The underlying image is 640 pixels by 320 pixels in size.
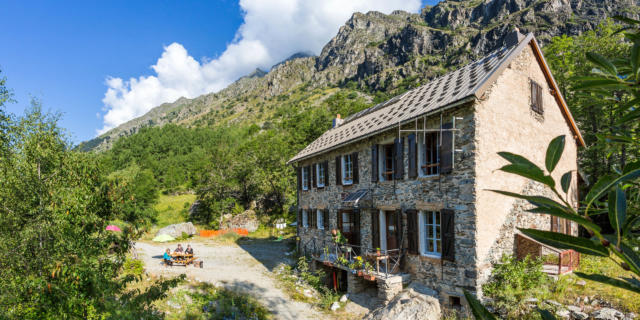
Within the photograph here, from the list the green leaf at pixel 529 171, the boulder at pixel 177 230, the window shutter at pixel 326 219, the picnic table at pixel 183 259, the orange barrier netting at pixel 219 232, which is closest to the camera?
the green leaf at pixel 529 171

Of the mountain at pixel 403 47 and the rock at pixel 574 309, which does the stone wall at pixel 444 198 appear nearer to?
the rock at pixel 574 309

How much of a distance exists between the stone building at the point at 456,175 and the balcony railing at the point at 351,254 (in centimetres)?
10

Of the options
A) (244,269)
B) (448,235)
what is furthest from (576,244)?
(244,269)

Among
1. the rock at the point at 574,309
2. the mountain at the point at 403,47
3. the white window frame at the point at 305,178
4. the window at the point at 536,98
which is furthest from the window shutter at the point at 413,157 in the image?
the mountain at the point at 403,47

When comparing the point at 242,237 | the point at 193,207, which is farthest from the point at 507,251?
the point at 193,207

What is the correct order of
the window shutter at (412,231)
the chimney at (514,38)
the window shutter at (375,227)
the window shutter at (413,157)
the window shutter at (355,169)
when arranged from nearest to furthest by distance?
the window shutter at (412,231), the window shutter at (413,157), the chimney at (514,38), the window shutter at (375,227), the window shutter at (355,169)

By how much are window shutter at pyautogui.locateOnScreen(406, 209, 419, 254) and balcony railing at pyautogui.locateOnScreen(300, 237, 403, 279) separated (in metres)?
0.52

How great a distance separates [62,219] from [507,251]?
11.8 m

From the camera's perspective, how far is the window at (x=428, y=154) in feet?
35.2

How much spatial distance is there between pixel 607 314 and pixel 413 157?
626 centimetres

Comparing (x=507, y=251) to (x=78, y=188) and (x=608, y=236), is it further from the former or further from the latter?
(x=78, y=188)

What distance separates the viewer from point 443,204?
32.6ft

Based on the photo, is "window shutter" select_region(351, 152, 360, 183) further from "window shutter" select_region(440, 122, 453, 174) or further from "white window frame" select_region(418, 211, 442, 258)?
"window shutter" select_region(440, 122, 453, 174)

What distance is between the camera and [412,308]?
30.3ft
